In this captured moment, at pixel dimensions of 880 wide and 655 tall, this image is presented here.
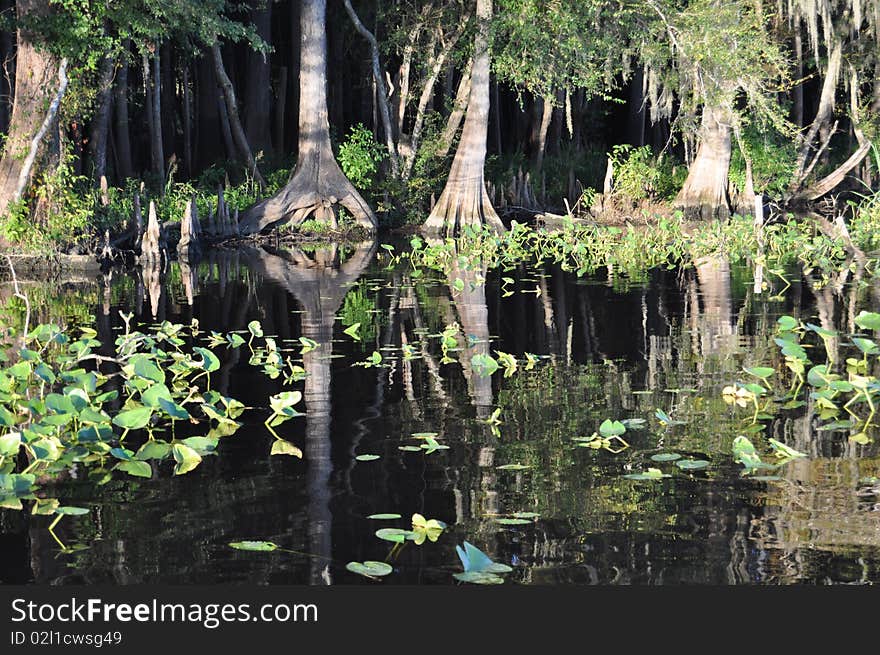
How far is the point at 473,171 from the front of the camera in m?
27.1

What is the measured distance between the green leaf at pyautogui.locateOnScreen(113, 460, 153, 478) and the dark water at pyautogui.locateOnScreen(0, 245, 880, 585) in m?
0.07

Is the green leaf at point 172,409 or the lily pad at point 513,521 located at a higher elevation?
the green leaf at point 172,409

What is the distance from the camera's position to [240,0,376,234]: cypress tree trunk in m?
26.1

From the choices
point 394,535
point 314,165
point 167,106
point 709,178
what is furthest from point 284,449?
point 167,106

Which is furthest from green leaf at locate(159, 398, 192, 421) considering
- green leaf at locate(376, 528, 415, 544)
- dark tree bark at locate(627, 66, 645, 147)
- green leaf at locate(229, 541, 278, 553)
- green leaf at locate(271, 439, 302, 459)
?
dark tree bark at locate(627, 66, 645, 147)

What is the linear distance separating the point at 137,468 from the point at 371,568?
2236 millimetres

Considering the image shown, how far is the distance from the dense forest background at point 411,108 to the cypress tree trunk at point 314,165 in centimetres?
4

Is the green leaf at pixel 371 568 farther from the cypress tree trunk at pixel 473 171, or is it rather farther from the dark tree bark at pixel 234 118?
the dark tree bark at pixel 234 118

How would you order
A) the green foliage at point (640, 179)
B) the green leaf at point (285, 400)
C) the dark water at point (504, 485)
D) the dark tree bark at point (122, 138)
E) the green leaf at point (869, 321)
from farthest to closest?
the green foliage at point (640, 179) < the dark tree bark at point (122, 138) < the green leaf at point (869, 321) < the green leaf at point (285, 400) < the dark water at point (504, 485)

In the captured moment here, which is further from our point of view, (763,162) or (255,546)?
(763,162)

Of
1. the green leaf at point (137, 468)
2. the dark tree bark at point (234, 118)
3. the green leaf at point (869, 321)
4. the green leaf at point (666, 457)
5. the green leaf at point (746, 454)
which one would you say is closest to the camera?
the green leaf at point (746, 454)

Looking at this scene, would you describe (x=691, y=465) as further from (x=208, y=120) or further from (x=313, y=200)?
(x=208, y=120)

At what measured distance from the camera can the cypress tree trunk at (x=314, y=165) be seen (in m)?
26.1

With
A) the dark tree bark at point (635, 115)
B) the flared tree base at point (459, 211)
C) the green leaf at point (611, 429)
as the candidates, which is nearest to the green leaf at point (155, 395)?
the green leaf at point (611, 429)
